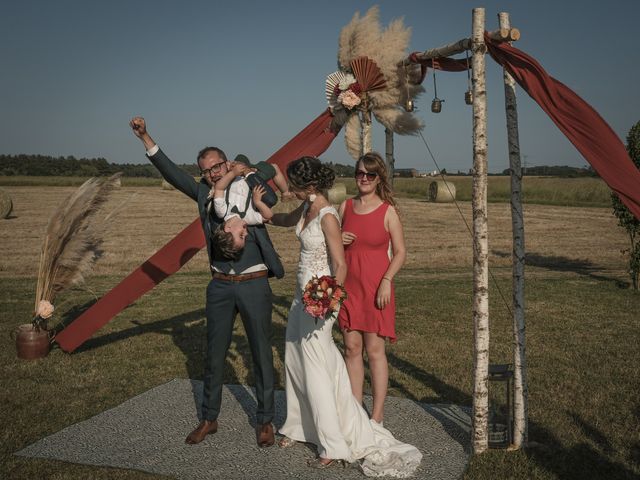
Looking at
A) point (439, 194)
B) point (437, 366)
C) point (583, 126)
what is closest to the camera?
point (583, 126)

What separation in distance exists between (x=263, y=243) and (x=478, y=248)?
157 cm

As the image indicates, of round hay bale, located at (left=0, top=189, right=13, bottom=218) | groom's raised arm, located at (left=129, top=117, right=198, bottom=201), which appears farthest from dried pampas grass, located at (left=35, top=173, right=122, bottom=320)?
round hay bale, located at (left=0, top=189, right=13, bottom=218)

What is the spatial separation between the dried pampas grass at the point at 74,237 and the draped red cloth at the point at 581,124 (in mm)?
4831

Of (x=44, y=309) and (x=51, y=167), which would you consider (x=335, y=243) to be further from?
(x=51, y=167)

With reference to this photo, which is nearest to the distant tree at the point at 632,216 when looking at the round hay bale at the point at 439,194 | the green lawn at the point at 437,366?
the green lawn at the point at 437,366

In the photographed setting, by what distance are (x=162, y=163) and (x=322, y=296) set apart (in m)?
1.75

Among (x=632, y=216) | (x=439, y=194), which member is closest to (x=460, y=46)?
(x=632, y=216)

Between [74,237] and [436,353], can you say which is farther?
[436,353]

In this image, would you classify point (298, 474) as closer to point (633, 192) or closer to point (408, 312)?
point (633, 192)

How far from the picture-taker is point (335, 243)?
14.9ft

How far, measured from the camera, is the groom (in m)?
4.89

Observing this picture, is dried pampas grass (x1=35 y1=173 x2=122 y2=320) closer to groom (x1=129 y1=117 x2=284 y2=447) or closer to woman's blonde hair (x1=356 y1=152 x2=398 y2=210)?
groom (x1=129 y1=117 x2=284 y2=447)

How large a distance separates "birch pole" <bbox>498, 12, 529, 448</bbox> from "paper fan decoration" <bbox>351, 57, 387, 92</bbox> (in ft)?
4.05

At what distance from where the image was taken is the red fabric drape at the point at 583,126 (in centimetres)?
398
